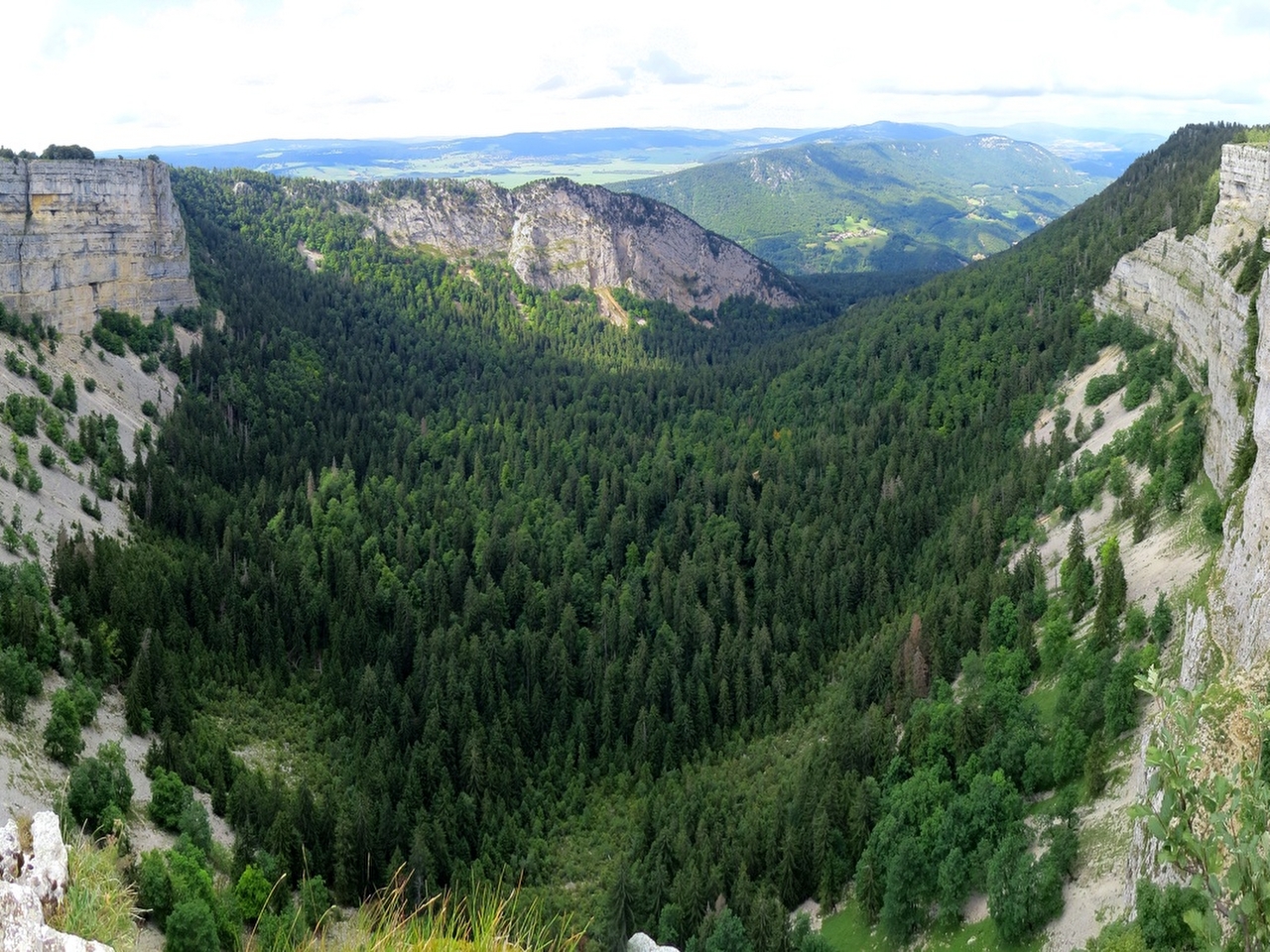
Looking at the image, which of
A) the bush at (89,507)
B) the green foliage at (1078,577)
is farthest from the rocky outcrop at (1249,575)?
the bush at (89,507)

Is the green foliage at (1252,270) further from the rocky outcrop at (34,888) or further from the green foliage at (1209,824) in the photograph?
the rocky outcrop at (34,888)

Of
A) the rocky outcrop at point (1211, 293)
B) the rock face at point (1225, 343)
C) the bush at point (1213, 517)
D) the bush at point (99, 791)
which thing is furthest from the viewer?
the rocky outcrop at point (1211, 293)

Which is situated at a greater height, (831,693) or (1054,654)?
(1054,654)

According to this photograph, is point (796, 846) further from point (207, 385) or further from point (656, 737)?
point (207, 385)

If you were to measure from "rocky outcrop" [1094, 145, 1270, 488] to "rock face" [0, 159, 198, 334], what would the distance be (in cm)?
11319

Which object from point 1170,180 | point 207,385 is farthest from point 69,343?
point 1170,180

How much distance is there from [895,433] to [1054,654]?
2305 inches

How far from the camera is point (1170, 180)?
127 m

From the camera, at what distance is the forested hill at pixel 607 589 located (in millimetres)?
55000

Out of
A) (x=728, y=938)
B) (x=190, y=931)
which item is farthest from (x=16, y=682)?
(x=728, y=938)

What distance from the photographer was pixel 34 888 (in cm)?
1450

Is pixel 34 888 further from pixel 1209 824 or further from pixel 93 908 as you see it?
pixel 1209 824

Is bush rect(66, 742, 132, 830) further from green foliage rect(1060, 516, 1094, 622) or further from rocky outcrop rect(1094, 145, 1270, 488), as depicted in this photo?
rocky outcrop rect(1094, 145, 1270, 488)

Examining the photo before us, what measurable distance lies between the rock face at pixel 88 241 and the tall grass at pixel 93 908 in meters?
103
